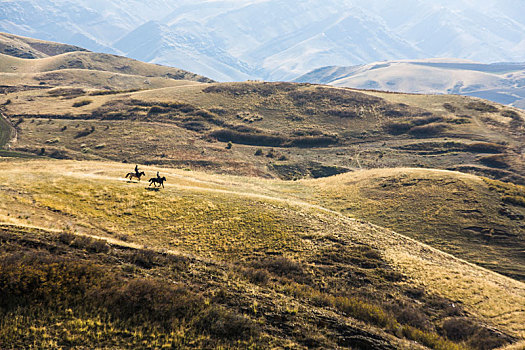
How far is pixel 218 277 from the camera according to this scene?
59.1 feet

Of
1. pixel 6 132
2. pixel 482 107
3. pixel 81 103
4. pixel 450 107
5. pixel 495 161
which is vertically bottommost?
pixel 6 132

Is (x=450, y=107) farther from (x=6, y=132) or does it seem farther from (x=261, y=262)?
(x=6, y=132)

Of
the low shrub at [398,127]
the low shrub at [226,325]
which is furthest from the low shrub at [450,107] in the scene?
the low shrub at [226,325]

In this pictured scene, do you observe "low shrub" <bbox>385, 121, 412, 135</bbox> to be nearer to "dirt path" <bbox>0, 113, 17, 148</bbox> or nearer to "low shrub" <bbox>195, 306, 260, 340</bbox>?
"low shrub" <bbox>195, 306, 260, 340</bbox>

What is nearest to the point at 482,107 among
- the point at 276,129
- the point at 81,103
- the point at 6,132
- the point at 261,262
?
the point at 276,129

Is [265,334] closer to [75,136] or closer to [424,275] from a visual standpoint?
[424,275]

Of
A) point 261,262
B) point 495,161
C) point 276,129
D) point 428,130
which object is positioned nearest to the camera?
point 261,262

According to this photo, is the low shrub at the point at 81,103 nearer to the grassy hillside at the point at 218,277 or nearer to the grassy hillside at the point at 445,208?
the grassy hillside at the point at 218,277

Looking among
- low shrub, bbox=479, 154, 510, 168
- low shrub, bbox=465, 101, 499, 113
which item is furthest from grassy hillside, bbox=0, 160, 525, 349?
low shrub, bbox=465, 101, 499, 113

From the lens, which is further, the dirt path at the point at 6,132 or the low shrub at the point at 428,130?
the low shrub at the point at 428,130

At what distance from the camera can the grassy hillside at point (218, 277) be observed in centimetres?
1328

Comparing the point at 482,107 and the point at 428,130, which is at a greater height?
the point at 482,107

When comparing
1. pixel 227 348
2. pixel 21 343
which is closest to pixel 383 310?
pixel 227 348

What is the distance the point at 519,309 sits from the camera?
864 inches
